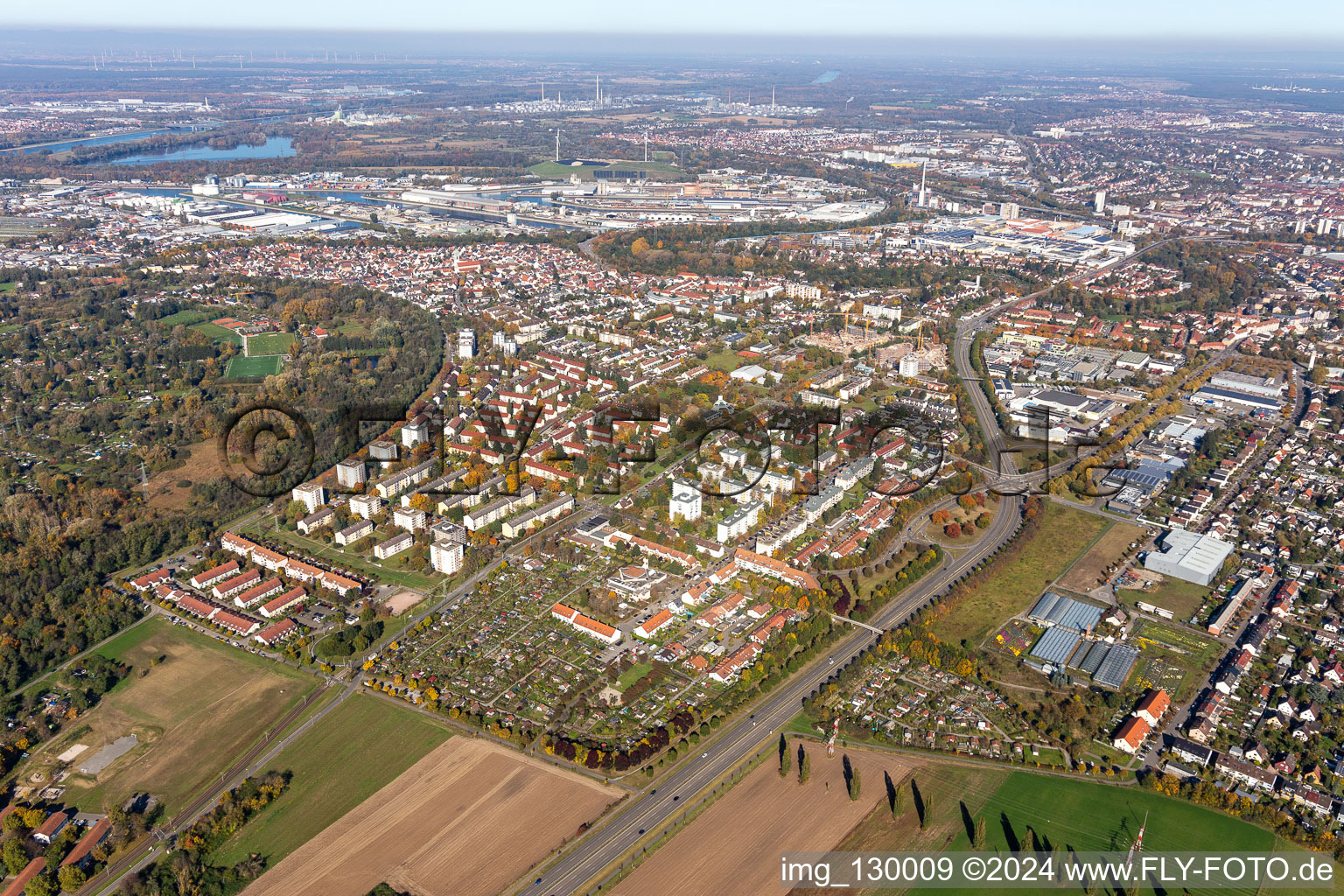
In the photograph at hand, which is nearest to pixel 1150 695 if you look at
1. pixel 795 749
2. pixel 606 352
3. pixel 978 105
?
pixel 795 749

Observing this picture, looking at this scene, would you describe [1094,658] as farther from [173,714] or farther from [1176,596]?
[173,714]

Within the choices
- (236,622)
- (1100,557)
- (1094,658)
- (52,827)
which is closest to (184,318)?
(236,622)

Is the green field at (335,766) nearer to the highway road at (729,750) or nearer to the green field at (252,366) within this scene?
the highway road at (729,750)

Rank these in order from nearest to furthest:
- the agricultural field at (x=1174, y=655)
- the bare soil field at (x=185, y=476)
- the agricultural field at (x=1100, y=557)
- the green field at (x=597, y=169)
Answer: the agricultural field at (x=1174, y=655), the agricultural field at (x=1100, y=557), the bare soil field at (x=185, y=476), the green field at (x=597, y=169)

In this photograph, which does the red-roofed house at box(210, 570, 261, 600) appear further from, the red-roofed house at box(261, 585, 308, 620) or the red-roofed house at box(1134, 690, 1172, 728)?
the red-roofed house at box(1134, 690, 1172, 728)

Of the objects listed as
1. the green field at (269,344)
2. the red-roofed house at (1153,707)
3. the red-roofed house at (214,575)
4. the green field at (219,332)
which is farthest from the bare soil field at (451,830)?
the green field at (219,332)

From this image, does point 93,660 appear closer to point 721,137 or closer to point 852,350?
point 852,350

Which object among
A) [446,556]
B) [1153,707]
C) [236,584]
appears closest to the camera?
[1153,707]
